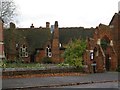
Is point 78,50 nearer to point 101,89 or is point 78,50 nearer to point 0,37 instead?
point 0,37

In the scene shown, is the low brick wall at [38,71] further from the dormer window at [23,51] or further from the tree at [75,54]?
the dormer window at [23,51]

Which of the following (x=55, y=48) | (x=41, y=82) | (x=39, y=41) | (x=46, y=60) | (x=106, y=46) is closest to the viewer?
(x=41, y=82)

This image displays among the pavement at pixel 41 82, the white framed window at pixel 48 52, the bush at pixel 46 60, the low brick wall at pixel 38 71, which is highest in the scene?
the white framed window at pixel 48 52

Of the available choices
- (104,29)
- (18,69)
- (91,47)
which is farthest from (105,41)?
(18,69)

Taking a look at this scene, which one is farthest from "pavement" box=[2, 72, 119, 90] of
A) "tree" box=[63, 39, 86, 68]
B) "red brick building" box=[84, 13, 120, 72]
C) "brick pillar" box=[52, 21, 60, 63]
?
"brick pillar" box=[52, 21, 60, 63]

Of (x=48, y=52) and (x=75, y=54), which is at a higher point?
(x=48, y=52)

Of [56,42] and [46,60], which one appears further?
[56,42]

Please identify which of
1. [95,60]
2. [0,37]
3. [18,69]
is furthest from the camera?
[0,37]

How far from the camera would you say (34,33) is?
234 ft

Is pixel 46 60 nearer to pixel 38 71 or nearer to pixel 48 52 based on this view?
pixel 48 52

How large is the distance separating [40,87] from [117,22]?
34025mm

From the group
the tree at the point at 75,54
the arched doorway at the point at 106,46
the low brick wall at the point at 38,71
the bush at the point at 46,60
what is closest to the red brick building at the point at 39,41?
the bush at the point at 46,60

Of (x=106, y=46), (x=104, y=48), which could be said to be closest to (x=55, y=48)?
(x=104, y=48)

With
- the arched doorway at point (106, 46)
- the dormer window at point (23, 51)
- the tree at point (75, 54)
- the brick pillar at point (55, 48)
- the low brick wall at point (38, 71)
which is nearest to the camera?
the low brick wall at point (38, 71)
